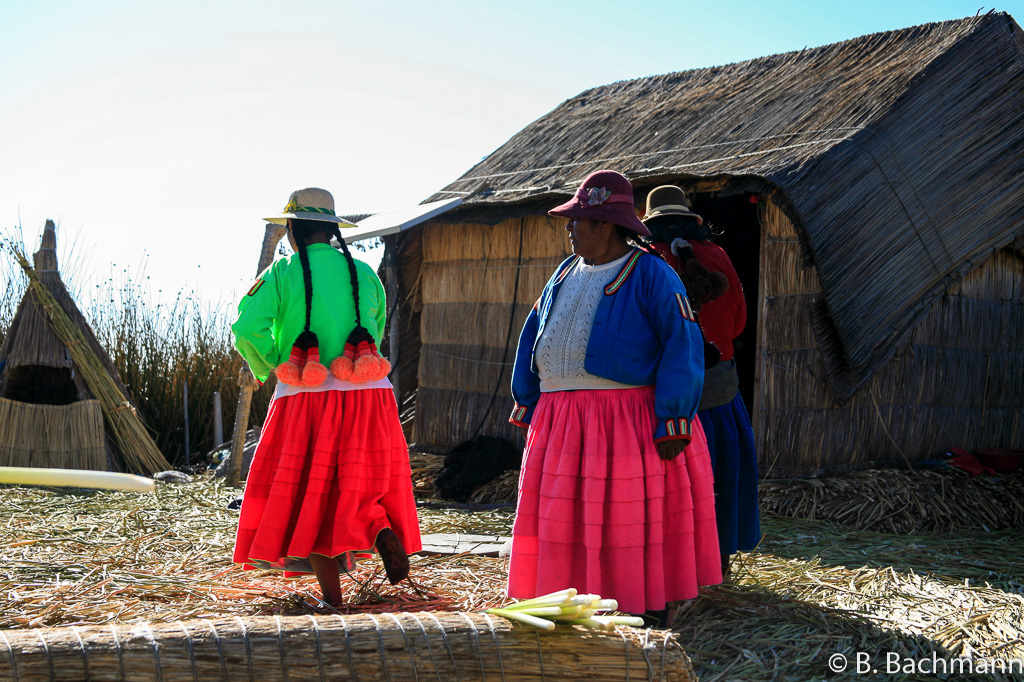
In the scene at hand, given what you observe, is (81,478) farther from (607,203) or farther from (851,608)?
(851,608)

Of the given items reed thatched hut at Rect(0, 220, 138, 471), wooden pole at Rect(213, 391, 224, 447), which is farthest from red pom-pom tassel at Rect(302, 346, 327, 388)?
wooden pole at Rect(213, 391, 224, 447)

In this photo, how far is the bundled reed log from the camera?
6.96 feet

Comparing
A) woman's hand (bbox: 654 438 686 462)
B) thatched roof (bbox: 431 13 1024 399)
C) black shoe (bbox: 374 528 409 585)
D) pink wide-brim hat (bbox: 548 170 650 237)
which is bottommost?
black shoe (bbox: 374 528 409 585)

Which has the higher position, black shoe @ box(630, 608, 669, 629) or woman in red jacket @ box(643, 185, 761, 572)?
woman in red jacket @ box(643, 185, 761, 572)

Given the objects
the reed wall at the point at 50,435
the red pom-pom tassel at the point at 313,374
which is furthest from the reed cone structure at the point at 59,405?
the red pom-pom tassel at the point at 313,374

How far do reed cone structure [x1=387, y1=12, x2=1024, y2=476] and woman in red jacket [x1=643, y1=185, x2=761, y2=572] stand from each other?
1.98m

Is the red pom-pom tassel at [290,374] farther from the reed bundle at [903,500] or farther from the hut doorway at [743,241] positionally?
the hut doorway at [743,241]

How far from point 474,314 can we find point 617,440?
202 inches

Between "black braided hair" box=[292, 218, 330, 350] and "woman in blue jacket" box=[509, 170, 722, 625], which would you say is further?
"black braided hair" box=[292, 218, 330, 350]

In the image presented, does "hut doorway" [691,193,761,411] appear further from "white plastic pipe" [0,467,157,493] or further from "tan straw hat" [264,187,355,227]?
"white plastic pipe" [0,467,157,493]

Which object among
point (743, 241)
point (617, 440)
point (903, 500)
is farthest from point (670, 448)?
point (743, 241)

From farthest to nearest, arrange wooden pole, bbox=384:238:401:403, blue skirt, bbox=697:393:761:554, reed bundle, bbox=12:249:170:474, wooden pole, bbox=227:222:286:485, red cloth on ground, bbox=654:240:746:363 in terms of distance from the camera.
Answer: wooden pole, bbox=384:238:401:403
reed bundle, bbox=12:249:170:474
wooden pole, bbox=227:222:286:485
red cloth on ground, bbox=654:240:746:363
blue skirt, bbox=697:393:761:554

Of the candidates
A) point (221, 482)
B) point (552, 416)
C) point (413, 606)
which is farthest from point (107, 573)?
point (221, 482)

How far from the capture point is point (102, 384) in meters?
8.99
